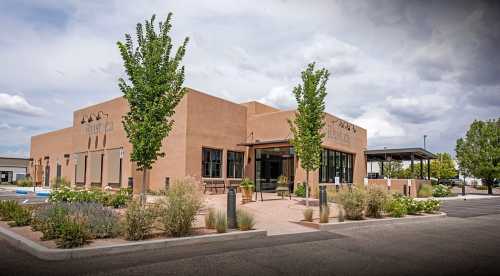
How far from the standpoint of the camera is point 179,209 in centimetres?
916

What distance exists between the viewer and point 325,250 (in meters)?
8.61

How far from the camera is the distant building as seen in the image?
180 feet

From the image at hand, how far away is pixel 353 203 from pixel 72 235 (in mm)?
8745

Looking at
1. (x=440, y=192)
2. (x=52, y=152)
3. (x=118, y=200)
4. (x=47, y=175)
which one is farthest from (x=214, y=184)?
(x=47, y=175)

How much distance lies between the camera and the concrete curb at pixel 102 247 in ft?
23.5

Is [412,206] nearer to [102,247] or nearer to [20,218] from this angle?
[102,247]

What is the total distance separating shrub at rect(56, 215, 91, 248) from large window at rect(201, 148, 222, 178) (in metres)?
17.1

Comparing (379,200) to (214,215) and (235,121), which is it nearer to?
(214,215)

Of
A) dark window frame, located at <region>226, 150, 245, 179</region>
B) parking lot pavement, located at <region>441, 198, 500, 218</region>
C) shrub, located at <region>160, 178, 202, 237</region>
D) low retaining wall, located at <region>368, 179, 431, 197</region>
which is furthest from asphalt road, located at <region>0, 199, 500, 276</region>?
low retaining wall, located at <region>368, 179, 431, 197</region>

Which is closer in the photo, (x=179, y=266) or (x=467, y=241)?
(x=179, y=266)

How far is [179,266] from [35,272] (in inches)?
88.7

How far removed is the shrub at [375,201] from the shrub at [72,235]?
921 cm

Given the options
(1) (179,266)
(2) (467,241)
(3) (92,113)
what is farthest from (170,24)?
(3) (92,113)

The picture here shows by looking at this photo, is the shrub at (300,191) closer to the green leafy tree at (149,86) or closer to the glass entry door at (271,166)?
the glass entry door at (271,166)
